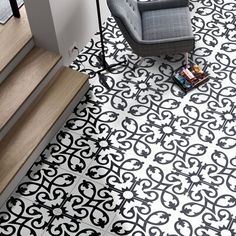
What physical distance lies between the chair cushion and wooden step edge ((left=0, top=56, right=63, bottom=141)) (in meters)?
0.97

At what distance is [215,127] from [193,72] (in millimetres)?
690

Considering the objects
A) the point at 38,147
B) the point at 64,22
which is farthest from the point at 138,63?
the point at 38,147

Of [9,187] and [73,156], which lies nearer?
[9,187]

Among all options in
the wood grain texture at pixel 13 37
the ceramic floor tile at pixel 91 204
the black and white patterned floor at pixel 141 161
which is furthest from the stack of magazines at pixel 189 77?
the wood grain texture at pixel 13 37

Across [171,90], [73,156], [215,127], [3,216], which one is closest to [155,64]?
[171,90]

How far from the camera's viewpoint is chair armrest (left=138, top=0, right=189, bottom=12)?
5767 millimetres

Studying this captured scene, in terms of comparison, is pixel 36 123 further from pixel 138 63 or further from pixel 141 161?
pixel 138 63

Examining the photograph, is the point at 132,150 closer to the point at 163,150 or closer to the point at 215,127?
the point at 163,150

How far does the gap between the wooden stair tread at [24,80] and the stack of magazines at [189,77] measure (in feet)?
4.16

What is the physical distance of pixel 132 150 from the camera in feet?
17.0

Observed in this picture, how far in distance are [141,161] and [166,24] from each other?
1.52m

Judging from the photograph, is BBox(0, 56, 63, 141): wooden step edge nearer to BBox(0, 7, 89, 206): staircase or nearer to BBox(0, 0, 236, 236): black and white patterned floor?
BBox(0, 7, 89, 206): staircase

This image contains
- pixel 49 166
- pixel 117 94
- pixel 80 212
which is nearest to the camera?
pixel 80 212

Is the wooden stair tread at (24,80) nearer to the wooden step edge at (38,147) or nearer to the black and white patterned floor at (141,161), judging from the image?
the wooden step edge at (38,147)
